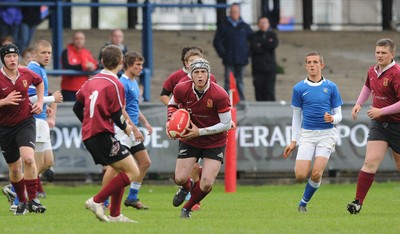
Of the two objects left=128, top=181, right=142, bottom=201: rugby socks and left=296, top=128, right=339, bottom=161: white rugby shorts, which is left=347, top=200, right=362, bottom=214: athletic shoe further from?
left=128, top=181, right=142, bottom=201: rugby socks

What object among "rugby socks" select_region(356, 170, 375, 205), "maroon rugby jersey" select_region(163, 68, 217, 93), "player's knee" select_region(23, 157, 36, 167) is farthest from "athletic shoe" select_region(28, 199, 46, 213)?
"rugby socks" select_region(356, 170, 375, 205)

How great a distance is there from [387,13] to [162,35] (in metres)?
7.28

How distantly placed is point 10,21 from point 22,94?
10.6 meters

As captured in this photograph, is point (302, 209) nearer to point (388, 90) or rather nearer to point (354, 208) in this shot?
point (354, 208)

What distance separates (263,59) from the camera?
1067 inches

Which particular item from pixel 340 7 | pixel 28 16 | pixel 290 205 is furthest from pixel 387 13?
pixel 290 205

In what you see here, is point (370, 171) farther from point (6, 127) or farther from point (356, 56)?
point (356, 56)

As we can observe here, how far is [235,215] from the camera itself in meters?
16.0

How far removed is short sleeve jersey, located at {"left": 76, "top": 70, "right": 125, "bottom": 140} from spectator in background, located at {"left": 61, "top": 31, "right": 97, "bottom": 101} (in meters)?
10.3

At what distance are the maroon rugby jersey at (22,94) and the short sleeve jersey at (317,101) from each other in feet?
11.7

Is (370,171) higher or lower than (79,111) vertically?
lower

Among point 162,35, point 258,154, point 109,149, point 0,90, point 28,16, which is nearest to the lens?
point 109,149

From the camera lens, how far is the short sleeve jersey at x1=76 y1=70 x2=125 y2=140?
13992 millimetres

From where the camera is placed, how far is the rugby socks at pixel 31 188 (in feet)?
53.4
